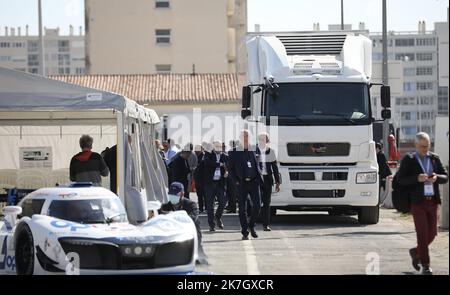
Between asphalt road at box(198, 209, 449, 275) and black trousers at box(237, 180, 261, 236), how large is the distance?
34 cm

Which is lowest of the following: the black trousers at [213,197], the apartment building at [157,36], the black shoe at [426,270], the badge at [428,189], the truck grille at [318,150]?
the black shoe at [426,270]

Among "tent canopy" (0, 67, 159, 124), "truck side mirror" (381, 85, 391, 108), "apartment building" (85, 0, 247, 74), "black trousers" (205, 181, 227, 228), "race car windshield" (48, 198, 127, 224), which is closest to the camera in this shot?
A: "race car windshield" (48, 198, 127, 224)

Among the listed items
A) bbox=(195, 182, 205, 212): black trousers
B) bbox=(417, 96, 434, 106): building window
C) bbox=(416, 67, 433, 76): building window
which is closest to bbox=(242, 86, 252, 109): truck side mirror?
bbox=(195, 182, 205, 212): black trousers

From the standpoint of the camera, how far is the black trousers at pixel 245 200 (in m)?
17.8

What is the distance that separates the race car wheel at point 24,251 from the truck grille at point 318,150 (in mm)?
9156

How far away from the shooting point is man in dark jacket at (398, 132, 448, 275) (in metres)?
12.9

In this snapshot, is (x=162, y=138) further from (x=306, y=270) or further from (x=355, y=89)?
(x=306, y=270)

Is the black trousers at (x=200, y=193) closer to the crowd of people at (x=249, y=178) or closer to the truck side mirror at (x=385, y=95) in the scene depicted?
the crowd of people at (x=249, y=178)

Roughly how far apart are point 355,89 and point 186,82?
4317 centimetres

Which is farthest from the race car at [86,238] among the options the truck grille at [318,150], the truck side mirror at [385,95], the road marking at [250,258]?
the truck side mirror at [385,95]

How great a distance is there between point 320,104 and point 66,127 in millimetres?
6392

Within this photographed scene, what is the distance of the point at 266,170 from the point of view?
19.2 meters

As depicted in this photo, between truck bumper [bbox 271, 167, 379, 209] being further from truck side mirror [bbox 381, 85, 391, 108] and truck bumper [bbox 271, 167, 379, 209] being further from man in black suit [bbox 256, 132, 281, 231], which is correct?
truck side mirror [bbox 381, 85, 391, 108]

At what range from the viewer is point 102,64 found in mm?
73062
